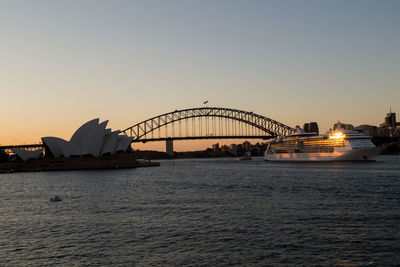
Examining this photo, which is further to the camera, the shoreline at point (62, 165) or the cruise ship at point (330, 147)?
the shoreline at point (62, 165)

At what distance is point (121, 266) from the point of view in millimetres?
12945

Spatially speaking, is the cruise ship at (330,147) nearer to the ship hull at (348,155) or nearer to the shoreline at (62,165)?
the ship hull at (348,155)

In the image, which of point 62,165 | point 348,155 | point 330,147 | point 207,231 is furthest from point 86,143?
point 207,231

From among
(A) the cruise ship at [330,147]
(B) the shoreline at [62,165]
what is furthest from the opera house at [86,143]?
(A) the cruise ship at [330,147]

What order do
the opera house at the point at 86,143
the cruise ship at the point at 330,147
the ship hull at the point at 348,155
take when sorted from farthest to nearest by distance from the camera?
the opera house at the point at 86,143
the cruise ship at the point at 330,147
the ship hull at the point at 348,155

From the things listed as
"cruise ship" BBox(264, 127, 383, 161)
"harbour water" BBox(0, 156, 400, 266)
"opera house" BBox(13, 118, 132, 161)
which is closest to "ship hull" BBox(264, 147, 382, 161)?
"cruise ship" BBox(264, 127, 383, 161)

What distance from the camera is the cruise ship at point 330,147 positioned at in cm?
8169

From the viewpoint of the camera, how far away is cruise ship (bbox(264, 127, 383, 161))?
81.7m

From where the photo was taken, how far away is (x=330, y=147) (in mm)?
87375

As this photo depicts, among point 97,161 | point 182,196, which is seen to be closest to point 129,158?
point 97,161

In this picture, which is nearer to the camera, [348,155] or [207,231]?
[207,231]

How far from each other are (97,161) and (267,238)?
80.2 metres

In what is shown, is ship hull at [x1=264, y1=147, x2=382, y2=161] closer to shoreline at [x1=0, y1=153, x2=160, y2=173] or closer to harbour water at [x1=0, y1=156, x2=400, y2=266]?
shoreline at [x1=0, y1=153, x2=160, y2=173]

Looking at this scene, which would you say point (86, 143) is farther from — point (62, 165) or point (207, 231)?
point (207, 231)
